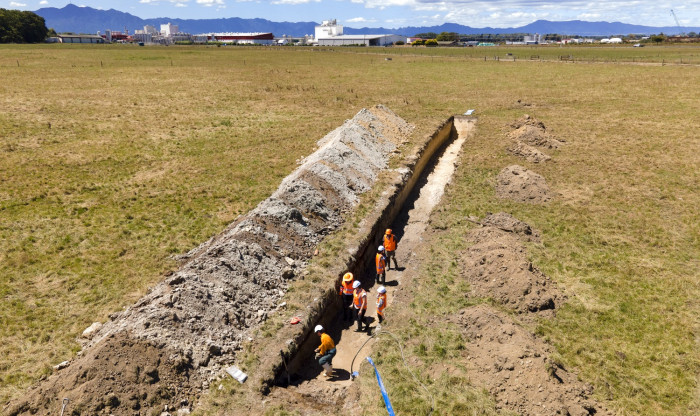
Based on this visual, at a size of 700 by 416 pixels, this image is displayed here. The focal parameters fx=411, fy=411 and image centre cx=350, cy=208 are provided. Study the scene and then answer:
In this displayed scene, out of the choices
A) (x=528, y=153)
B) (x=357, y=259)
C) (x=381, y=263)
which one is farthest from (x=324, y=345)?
(x=528, y=153)

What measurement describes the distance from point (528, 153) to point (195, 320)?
2034 cm

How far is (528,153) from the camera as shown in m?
23.4

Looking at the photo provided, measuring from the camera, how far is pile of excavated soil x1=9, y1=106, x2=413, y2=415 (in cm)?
780

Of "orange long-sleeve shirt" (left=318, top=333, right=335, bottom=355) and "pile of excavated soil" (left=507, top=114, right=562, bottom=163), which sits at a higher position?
"pile of excavated soil" (left=507, top=114, right=562, bottom=163)

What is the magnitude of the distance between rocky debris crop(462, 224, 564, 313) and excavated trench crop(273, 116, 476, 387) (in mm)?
2383

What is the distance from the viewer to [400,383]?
353 inches

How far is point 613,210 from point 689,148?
12492mm

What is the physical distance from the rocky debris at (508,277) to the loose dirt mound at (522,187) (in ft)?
15.6

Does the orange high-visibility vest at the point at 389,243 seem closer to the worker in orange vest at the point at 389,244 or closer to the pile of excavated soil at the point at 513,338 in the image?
the worker in orange vest at the point at 389,244

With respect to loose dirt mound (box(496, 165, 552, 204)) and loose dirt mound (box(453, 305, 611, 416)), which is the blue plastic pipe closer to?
loose dirt mound (box(453, 305, 611, 416))

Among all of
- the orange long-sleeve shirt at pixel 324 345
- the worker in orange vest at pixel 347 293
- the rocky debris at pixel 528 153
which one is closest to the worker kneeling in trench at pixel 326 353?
the orange long-sleeve shirt at pixel 324 345

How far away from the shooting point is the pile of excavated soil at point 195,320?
25.6ft

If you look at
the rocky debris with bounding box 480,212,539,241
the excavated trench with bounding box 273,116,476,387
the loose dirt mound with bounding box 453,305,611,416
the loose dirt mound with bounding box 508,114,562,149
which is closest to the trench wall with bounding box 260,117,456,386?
the excavated trench with bounding box 273,116,476,387

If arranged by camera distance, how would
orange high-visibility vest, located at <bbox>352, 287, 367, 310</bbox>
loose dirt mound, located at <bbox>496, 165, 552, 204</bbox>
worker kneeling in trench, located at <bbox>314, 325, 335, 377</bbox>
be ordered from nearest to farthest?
worker kneeling in trench, located at <bbox>314, 325, 335, 377</bbox> < orange high-visibility vest, located at <bbox>352, 287, 367, 310</bbox> < loose dirt mound, located at <bbox>496, 165, 552, 204</bbox>
